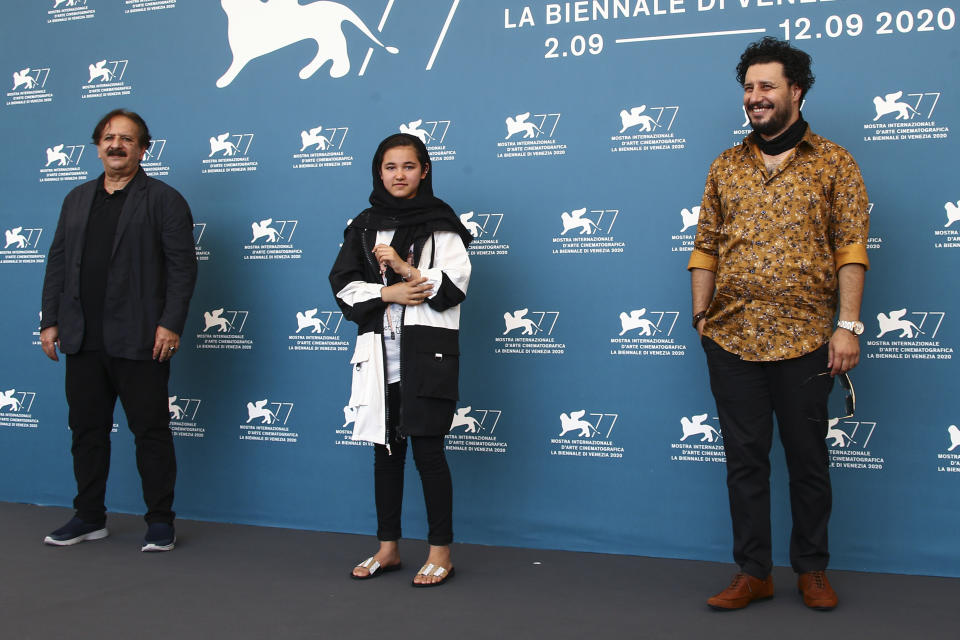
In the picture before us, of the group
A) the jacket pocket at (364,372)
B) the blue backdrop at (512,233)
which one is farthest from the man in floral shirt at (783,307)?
the jacket pocket at (364,372)

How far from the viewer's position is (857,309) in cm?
Answer: 234

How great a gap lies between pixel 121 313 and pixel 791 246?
2391mm

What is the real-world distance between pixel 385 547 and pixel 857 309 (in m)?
1.68

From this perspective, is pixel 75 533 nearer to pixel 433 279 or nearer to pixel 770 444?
pixel 433 279

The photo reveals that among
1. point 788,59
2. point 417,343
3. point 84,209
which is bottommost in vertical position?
point 417,343

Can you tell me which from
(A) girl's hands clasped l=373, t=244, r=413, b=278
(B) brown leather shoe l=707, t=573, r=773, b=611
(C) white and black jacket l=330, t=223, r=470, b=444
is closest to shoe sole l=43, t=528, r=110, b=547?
(C) white and black jacket l=330, t=223, r=470, b=444

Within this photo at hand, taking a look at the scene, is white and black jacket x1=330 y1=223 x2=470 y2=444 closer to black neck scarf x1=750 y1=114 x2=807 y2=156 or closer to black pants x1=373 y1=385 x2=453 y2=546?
black pants x1=373 y1=385 x2=453 y2=546

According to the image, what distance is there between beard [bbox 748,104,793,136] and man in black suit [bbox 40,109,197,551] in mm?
2142

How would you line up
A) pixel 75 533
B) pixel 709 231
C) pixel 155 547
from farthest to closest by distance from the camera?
1. pixel 75 533
2. pixel 155 547
3. pixel 709 231

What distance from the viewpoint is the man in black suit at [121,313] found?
3.10 metres

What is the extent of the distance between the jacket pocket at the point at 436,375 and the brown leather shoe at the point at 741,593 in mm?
1006

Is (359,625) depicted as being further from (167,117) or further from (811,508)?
(167,117)

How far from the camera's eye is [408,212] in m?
2.70

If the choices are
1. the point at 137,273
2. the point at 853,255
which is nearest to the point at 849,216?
the point at 853,255
